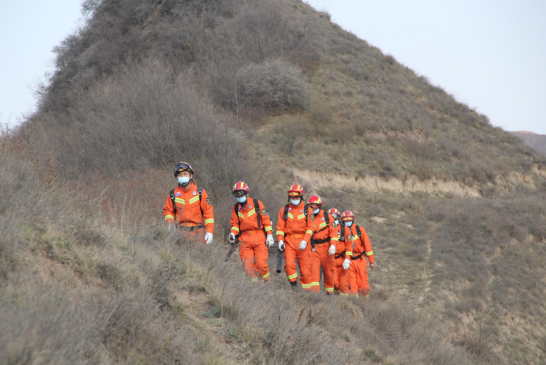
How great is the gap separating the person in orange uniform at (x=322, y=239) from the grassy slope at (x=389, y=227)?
122cm

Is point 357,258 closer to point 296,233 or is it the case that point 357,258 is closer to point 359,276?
point 359,276

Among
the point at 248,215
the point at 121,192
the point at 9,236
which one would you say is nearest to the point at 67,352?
the point at 9,236

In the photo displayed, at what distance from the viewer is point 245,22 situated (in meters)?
26.4

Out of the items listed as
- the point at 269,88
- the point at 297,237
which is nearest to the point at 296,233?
the point at 297,237

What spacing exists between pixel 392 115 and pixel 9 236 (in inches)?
996

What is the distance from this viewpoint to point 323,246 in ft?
31.2

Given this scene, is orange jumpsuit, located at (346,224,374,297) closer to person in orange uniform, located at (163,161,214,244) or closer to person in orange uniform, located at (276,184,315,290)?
person in orange uniform, located at (276,184,315,290)

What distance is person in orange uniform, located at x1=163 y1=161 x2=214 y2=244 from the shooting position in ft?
24.5

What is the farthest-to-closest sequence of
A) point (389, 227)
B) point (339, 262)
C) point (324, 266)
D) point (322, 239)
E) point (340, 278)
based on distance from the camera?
point (389, 227) → point (339, 262) → point (340, 278) → point (324, 266) → point (322, 239)

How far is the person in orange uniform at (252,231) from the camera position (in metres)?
8.22

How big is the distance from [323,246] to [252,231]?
2.06 meters

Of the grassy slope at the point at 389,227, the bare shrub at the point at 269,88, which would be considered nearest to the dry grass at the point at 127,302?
the grassy slope at the point at 389,227

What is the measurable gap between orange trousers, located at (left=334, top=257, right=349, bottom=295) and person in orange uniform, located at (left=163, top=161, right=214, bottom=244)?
388 centimetres

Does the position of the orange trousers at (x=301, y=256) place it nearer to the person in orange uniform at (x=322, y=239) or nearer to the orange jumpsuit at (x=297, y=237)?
the orange jumpsuit at (x=297, y=237)
